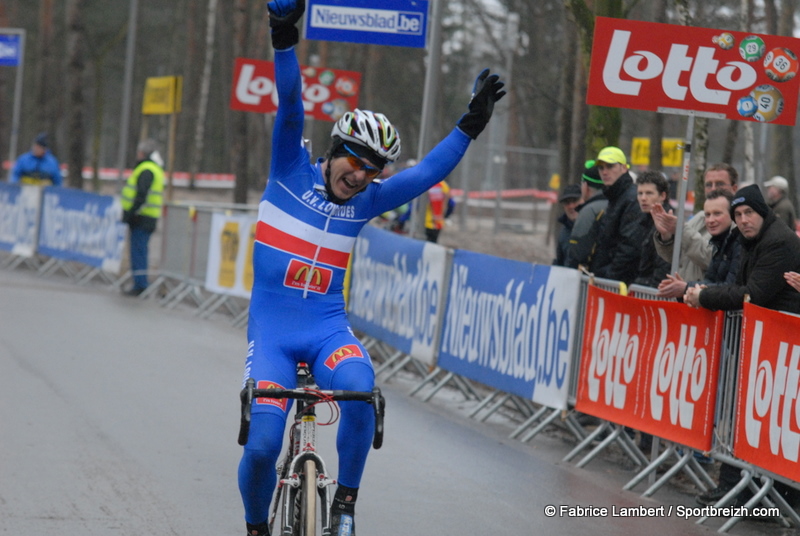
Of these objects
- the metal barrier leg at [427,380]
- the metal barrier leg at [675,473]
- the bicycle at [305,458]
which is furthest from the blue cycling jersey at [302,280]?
the metal barrier leg at [427,380]

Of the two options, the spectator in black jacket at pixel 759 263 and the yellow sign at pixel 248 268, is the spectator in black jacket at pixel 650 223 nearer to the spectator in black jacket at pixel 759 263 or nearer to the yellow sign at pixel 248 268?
the spectator in black jacket at pixel 759 263

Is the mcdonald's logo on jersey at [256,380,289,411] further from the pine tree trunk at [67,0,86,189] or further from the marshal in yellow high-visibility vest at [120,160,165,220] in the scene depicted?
the pine tree trunk at [67,0,86,189]

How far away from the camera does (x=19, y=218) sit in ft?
74.4

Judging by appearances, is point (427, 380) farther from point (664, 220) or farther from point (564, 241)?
point (664, 220)

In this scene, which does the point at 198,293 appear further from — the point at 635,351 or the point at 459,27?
the point at 459,27

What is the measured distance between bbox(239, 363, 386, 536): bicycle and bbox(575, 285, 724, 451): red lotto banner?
356 cm

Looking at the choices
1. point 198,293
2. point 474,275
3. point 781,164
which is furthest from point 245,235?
point 781,164

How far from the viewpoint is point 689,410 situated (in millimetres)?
7898

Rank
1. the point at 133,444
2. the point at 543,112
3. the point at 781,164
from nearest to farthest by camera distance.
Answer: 1. the point at 133,444
2. the point at 781,164
3. the point at 543,112

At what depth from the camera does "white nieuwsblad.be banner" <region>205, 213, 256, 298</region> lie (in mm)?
16203

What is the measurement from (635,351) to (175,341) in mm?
6911

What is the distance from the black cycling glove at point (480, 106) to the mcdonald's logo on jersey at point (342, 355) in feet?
3.91

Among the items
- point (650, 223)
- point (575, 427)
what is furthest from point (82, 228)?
point (650, 223)

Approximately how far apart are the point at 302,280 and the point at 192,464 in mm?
3140
